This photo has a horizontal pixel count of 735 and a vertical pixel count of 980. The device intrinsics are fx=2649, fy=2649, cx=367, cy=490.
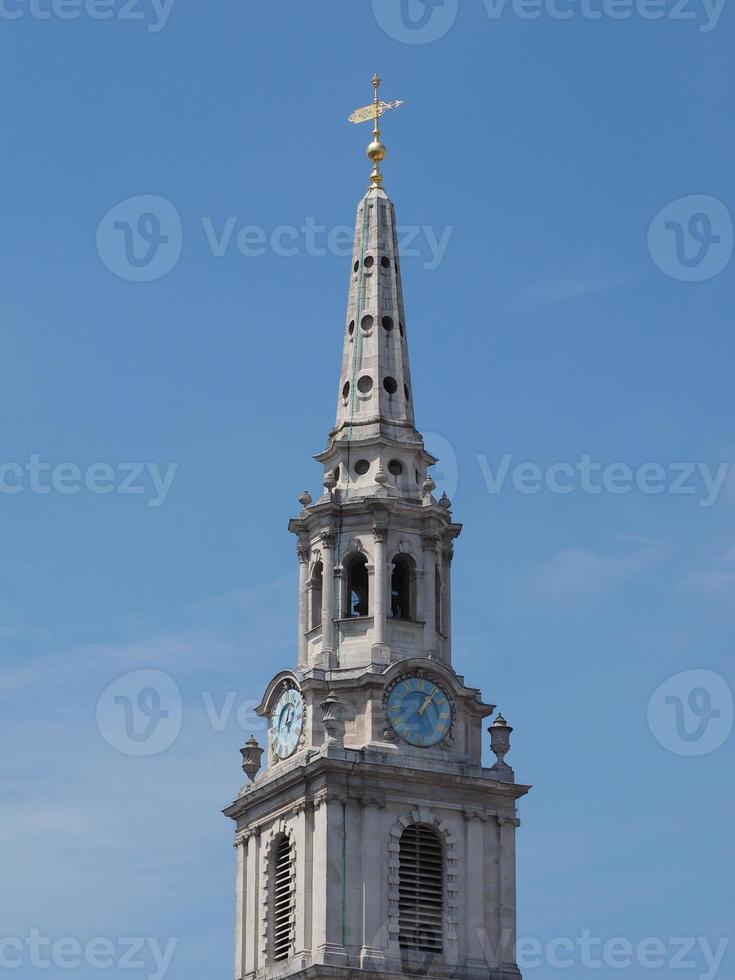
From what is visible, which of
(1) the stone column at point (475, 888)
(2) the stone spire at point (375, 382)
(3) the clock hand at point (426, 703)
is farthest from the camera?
(2) the stone spire at point (375, 382)

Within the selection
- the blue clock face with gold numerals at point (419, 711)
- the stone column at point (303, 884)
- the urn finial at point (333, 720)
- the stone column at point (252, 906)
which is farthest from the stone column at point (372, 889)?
the stone column at point (252, 906)

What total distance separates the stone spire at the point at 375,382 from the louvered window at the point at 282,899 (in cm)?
1513

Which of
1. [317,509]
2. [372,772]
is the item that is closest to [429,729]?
[372,772]

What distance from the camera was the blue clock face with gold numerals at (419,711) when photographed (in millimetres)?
102887

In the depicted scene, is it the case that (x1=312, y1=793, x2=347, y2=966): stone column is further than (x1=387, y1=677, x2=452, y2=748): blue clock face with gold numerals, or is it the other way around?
(x1=387, y1=677, x2=452, y2=748): blue clock face with gold numerals

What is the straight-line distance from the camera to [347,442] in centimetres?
10931

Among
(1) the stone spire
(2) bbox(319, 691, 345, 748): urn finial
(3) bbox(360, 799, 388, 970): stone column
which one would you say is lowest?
(3) bbox(360, 799, 388, 970): stone column

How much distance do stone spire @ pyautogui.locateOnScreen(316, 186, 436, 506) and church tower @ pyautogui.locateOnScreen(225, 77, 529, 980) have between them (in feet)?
0.30

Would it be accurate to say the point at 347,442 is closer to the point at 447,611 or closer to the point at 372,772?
the point at 447,611

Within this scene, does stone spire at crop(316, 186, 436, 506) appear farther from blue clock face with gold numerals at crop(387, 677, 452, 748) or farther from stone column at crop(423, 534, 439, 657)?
blue clock face with gold numerals at crop(387, 677, 452, 748)

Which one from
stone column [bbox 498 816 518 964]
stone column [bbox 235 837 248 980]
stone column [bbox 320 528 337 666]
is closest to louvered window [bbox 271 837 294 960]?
stone column [bbox 235 837 248 980]

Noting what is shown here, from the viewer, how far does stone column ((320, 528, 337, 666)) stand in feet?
345

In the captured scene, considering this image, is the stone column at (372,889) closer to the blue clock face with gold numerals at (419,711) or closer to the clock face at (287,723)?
the blue clock face with gold numerals at (419,711)

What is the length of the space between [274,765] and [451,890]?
9112 mm
